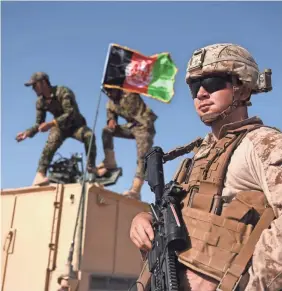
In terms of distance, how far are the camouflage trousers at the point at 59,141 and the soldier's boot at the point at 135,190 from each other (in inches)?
26.0

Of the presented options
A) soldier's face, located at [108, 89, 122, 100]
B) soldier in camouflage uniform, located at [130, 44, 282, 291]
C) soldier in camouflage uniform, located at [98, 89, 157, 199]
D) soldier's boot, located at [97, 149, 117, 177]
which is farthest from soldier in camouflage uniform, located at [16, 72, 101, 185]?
soldier in camouflage uniform, located at [130, 44, 282, 291]

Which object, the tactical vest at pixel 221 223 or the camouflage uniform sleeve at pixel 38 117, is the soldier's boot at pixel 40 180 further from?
the tactical vest at pixel 221 223

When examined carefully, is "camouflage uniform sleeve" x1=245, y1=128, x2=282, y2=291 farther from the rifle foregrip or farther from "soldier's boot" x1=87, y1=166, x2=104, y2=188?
"soldier's boot" x1=87, y1=166, x2=104, y2=188

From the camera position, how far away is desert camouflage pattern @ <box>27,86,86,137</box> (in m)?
6.05

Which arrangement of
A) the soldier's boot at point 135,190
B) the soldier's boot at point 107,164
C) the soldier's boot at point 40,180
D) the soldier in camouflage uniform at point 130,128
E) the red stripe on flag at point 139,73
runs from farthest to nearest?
the red stripe on flag at point 139,73, the soldier in camouflage uniform at point 130,128, the soldier's boot at point 107,164, the soldier's boot at point 135,190, the soldier's boot at point 40,180

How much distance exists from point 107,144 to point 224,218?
5143mm

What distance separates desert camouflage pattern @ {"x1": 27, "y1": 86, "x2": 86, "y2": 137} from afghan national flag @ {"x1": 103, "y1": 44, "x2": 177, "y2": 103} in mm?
1324

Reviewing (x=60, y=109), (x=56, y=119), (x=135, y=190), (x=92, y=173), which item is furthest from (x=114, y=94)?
(x=135, y=190)

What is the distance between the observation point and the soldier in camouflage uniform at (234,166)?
1.39 meters

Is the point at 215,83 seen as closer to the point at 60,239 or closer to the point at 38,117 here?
the point at 60,239

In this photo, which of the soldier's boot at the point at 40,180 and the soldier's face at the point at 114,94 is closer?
the soldier's boot at the point at 40,180

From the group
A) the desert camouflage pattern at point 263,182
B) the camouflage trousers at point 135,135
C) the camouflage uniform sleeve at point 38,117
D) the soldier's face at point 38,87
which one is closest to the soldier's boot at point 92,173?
the camouflage trousers at point 135,135

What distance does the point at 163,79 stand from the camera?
28.0 ft

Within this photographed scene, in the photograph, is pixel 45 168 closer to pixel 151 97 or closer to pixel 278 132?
pixel 151 97
